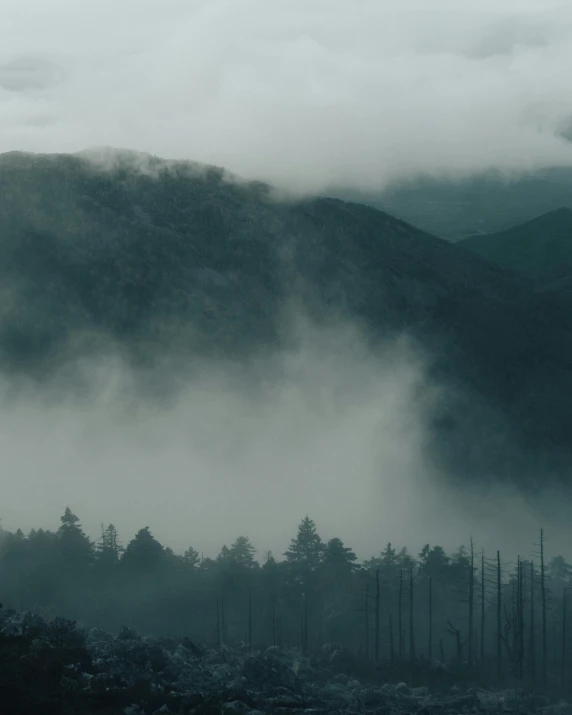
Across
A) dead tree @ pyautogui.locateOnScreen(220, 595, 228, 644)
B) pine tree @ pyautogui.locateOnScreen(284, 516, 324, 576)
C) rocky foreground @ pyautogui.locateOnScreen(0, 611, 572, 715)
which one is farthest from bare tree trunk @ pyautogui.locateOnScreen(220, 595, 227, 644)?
rocky foreground @ pyautogui.locateOnScreen(0, 611, 572, 715)

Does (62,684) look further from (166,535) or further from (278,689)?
(166,535)

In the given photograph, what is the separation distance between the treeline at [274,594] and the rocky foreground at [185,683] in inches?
707

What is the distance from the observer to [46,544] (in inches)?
4213

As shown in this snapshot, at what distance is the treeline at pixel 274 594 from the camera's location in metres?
94.1

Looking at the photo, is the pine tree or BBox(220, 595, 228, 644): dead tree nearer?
BBox(220, 595, 228, 644): dead tree

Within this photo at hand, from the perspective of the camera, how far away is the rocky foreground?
46.0 metres

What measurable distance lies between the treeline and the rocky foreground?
707 inches

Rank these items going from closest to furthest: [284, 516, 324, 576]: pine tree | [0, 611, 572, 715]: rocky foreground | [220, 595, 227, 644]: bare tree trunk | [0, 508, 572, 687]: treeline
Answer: [0, 611, 572, 715]: rocky foreground < [220, 595, 227, 644]: bare tree trunk < [0, 508, 572, 687]: treeline < [284, 516, 324, 576]: pine tree

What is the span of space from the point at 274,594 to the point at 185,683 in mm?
44289

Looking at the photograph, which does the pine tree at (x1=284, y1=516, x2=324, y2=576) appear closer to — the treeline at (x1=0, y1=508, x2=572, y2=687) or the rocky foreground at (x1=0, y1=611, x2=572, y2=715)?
the treeline at (x1=0, y1=508, x2=572, y2=687)

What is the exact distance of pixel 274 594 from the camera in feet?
331

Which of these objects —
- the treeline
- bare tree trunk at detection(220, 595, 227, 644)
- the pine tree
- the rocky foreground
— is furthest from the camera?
the pine tree

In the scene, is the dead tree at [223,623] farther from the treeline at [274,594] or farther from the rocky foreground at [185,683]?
the rocky foreground at [185,683]

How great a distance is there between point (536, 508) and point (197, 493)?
5837 centimetres
